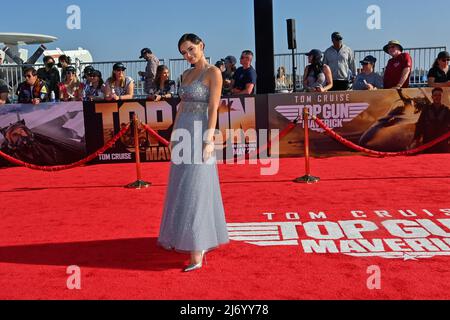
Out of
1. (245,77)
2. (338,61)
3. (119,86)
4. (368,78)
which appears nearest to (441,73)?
(368,78)

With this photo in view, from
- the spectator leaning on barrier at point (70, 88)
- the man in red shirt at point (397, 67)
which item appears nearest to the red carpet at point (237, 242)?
the man in red shirt at point (397, 67)

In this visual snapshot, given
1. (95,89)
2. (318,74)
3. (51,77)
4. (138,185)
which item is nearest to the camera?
(138,185)

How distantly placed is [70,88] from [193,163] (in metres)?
8.82

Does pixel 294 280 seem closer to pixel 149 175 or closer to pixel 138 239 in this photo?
pixel 138 239

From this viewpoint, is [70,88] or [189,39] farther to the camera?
[70,88]

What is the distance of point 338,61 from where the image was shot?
1158 cm

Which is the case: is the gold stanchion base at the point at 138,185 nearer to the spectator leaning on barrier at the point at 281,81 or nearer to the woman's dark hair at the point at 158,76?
the woman's dark hair at the point at 158,76

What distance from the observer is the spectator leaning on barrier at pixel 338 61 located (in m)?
11.5

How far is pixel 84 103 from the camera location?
439 inches

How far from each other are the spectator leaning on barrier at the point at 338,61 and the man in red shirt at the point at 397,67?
0.95 meters

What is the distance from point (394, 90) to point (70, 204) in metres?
7.07

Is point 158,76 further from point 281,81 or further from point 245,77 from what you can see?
point 281,81

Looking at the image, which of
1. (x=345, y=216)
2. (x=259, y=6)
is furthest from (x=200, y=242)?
Answer: (x=259, y=6)

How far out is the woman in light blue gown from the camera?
4469 mm
